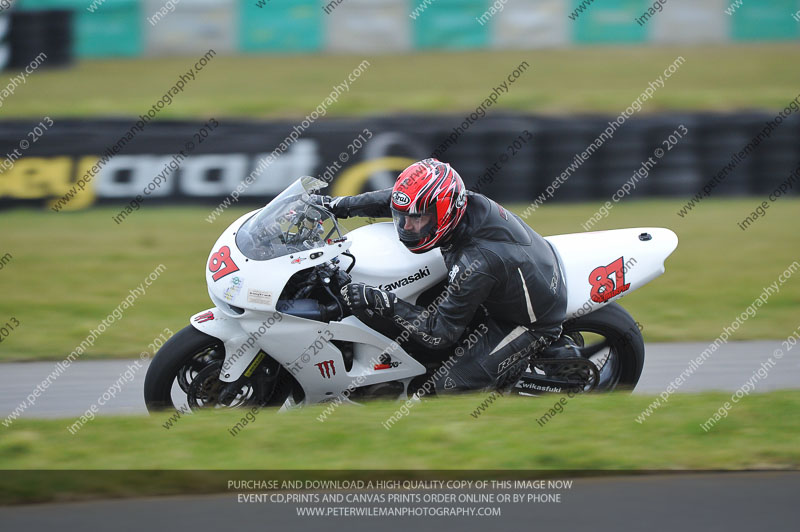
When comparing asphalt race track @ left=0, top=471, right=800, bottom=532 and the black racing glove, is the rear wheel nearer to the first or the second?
the black racing glove

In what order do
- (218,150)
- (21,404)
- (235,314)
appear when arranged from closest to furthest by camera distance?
(235,314) → (21,404) → (218,150)

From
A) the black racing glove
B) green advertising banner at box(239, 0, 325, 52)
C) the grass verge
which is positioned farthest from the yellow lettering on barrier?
green advertising banner at box(239, 0, 325, 52)

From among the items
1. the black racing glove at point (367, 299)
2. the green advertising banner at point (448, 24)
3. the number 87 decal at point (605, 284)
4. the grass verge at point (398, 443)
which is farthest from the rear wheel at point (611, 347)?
the green advertising banner at point (448, 24)

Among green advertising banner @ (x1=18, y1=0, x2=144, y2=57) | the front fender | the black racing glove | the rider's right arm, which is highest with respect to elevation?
the rider's right arm

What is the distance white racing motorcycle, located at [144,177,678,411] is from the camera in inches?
188

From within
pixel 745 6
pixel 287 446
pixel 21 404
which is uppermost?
pixel 287 446

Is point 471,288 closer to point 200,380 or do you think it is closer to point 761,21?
point 200,380

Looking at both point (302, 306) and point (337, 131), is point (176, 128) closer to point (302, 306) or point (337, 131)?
point (337, 131)

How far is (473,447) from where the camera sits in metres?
4.14

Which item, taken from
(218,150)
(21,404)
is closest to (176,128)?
(218,150)

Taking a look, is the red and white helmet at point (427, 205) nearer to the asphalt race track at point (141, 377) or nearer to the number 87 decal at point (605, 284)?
the number 87 decal at point (605, 284)

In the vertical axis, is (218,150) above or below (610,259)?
below

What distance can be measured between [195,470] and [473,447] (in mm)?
1221

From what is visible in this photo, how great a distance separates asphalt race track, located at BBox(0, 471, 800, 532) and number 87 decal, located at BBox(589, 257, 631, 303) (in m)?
1.45
